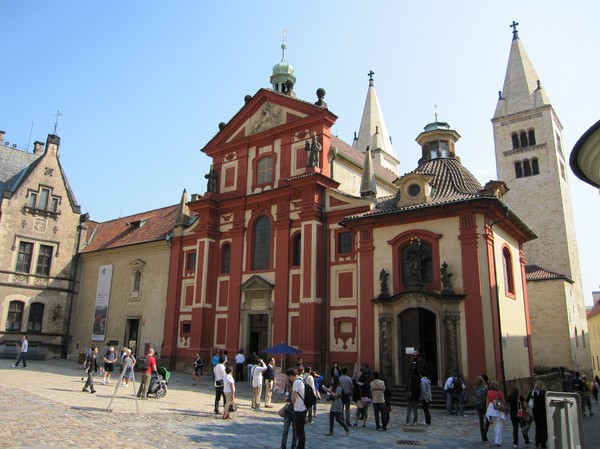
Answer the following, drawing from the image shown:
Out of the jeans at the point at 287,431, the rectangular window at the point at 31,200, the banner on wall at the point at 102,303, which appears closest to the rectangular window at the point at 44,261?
the rectangular window at the point at 31,200

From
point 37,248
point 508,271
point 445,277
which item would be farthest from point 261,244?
point 37,248

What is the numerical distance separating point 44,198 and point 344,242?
25385mm

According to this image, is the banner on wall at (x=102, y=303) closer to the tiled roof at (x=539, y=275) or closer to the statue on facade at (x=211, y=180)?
the statue on facade at (x=211, y=180)

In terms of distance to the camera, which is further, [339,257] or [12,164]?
[12,164]

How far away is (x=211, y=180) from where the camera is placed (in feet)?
106

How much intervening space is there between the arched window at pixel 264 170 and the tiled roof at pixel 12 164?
19573 mm

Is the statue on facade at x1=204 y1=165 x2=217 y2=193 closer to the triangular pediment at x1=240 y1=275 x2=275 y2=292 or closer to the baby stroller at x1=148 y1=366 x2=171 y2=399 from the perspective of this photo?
the triangular pediment at x1=240 y1=275 x2=275 y2=292

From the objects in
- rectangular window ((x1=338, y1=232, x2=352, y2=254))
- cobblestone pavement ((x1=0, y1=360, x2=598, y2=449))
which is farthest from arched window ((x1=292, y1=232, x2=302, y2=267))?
cobblestone pavement ((x1=0, y1=360, x2=598, y2=449))

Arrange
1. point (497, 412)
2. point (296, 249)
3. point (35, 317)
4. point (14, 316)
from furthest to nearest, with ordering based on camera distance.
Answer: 1. point (35, 317)
2. point (14, 316)
3. point (296, 249)
4. point (497, 412)

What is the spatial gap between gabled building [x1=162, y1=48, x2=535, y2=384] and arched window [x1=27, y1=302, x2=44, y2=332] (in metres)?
12.1

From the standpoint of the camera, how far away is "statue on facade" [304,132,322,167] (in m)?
27.6

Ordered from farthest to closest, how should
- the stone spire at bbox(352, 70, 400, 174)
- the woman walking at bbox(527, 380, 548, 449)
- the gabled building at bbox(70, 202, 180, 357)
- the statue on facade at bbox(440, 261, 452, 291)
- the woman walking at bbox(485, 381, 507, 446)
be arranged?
the stone spire at bbox(352, 70, 400, 174)
the gabled building at bbox(70, 202, 180, 357)
the statue on facade at bbox(440, 261, 452, 291)
the woman walking at bbox(485, 381, 507, 446)
the woman walking at bbox(527, 380, 548, 449)

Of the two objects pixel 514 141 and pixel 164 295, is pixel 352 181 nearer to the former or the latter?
pixel 164 295

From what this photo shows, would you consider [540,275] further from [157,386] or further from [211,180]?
[157,386]
